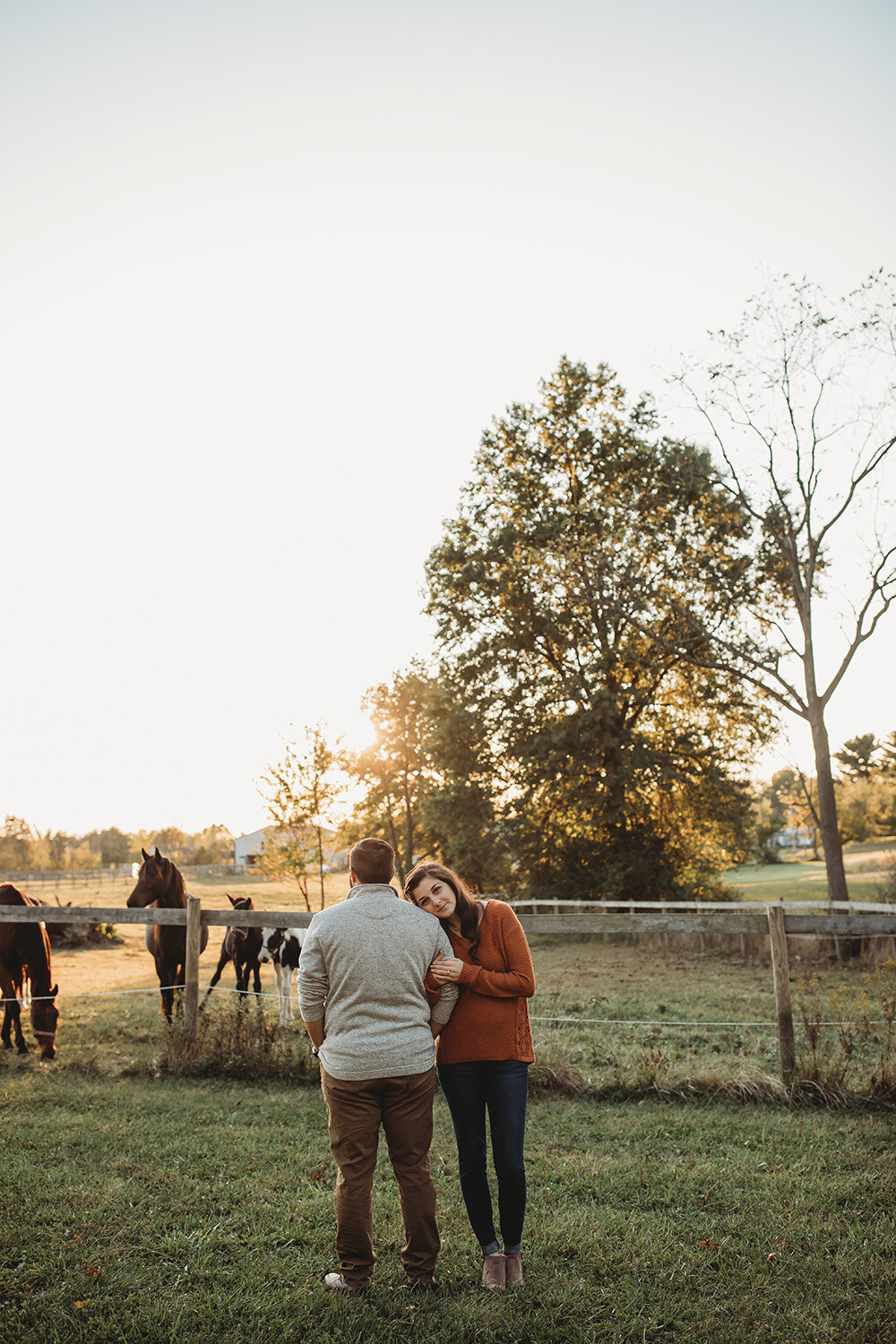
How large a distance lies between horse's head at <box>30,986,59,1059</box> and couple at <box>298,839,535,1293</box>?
18.9 ft

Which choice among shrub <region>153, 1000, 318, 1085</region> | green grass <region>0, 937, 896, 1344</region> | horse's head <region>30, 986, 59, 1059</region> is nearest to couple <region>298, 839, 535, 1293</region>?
green grass <region>0, 937, 896, 1344</region>

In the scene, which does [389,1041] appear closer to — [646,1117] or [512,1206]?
[512,1206]

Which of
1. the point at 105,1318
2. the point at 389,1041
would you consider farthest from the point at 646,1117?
the point at 105,1318

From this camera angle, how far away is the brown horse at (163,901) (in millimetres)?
9484

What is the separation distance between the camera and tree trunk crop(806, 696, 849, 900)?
1798 cm

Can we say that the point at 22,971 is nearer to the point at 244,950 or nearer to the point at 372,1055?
the point at 244,950

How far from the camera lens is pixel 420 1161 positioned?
3.40 metres

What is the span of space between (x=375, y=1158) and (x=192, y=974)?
4761mm

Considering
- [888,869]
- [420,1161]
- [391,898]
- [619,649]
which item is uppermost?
[619,649]

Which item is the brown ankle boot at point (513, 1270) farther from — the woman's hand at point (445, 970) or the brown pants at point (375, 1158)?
the woman's hand at point (445, 970)

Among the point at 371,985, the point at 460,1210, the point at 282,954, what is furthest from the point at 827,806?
the point at 371,985

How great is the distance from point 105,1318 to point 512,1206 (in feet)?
5.46

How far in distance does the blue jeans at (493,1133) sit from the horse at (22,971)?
244 inches

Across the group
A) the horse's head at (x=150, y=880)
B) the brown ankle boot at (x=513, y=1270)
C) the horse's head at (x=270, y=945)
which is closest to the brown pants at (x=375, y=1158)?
the brown ankle boot at (x=513, y=1270)
